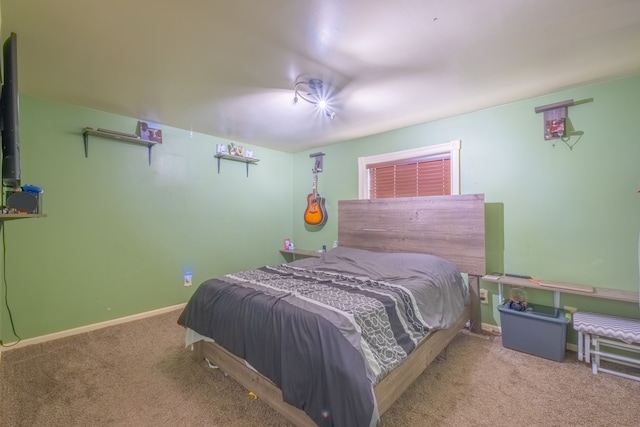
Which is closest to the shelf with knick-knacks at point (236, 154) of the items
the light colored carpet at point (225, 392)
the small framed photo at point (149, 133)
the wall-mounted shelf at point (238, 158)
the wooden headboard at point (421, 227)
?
the wall-mounted shelf at point (238, 158)

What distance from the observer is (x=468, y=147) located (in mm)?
3016

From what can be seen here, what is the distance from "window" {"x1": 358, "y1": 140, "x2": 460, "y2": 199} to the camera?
314 cm

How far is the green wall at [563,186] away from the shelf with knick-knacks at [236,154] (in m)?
2.55

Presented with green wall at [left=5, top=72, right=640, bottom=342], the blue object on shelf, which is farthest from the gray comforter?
the blue object on shelf

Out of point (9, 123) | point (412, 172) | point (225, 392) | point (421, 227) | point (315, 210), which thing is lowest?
point (225, 392)

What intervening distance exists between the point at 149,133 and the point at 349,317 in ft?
10.3

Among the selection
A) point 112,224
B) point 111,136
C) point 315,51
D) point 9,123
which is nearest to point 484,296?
point 315,51

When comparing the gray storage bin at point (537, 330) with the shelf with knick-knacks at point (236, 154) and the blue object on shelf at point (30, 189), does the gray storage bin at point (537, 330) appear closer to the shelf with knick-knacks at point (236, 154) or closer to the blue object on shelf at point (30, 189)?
the blue object on shelf at point (30, 189)

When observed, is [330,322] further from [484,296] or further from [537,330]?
[484,296]

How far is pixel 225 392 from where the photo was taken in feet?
6.28

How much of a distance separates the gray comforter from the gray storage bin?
0.41m

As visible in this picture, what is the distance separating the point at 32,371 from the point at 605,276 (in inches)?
186

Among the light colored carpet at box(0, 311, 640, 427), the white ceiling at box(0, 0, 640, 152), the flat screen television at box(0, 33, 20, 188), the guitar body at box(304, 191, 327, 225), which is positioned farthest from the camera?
the guitar body at box(304, 191, 327, 225)

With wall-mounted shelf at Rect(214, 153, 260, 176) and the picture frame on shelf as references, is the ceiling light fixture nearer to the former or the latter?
wall-mounted shelf at Rect(214, 153, 260, 176)
